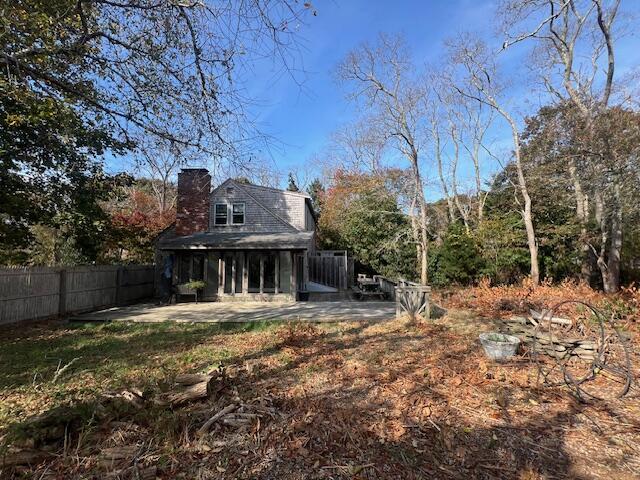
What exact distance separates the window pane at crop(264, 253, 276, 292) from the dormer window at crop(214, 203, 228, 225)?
335 cm

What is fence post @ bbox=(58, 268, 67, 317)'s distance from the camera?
10.2m

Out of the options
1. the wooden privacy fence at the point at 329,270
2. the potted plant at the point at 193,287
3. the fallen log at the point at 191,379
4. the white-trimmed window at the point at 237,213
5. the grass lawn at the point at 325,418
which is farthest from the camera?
the wooden privacy fence at the point at 329,270

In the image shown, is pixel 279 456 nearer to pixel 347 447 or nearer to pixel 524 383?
pixel 347 447

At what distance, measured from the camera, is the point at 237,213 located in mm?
16812

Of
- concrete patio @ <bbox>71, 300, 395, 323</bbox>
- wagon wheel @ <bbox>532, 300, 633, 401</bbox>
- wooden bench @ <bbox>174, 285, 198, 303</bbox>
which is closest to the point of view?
wagon wheel @ <bbox>532, 300, 633, 401</bbox>

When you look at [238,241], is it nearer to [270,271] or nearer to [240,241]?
[240,241]

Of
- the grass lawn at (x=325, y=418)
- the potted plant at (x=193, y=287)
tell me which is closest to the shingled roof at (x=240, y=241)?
the potted plant at (x=193, y=287)

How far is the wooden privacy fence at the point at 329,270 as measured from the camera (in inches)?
797

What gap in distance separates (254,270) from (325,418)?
11815mm

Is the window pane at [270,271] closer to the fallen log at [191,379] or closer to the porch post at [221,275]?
the porch post at [221,275]

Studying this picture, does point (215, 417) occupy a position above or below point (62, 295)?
below

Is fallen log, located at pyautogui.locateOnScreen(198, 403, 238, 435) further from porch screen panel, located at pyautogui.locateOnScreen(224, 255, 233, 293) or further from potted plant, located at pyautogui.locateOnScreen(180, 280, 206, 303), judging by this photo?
porch screen panel, located at pyautogui.locateOnScreen(224, 255, 233, 293)

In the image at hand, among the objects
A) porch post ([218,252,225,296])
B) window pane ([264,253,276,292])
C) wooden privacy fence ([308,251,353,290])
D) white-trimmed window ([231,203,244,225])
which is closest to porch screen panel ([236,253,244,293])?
porch post ([218,252,225,296])

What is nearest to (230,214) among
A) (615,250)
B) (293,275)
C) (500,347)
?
(293,275)
